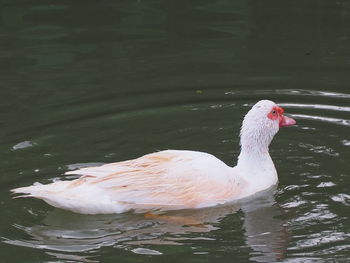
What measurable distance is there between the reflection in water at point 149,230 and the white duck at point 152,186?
0.11 meters

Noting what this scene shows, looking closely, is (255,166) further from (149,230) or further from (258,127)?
(149,230)

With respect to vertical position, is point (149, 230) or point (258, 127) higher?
point (258, 127)

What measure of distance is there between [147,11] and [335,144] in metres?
5.97

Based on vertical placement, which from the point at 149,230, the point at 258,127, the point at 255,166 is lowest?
the point at 149,230

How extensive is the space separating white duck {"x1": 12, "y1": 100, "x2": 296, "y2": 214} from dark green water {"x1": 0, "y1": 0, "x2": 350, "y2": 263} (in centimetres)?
14

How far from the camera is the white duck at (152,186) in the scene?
8312 mm

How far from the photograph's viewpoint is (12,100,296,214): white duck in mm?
8312

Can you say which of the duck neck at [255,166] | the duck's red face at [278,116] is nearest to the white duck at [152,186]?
the duck neck at [255,166]

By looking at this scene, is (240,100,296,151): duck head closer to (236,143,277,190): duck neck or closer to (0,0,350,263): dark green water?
(236,143,277,190): duck neck

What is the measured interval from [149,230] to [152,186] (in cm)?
52

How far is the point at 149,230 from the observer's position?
8133mm

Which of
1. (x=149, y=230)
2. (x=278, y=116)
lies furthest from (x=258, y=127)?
(x=149, y=230)

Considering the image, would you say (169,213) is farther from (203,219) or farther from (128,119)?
(128,119)

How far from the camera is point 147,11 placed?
49.0ft
